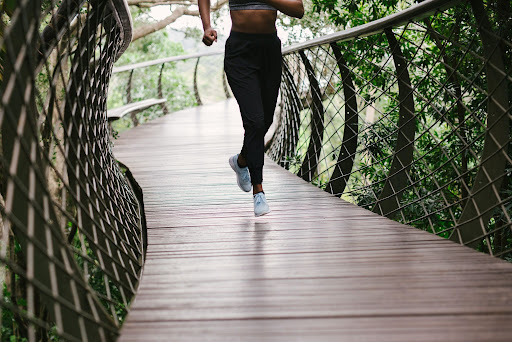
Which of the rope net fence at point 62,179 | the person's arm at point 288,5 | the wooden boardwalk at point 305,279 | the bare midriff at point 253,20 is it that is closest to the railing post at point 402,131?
the wooden boardwalk at point 305,279

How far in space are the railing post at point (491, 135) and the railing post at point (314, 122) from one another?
2.38 metres

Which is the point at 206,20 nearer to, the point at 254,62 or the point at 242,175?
the point at 254,62

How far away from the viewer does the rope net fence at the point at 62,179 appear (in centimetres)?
133

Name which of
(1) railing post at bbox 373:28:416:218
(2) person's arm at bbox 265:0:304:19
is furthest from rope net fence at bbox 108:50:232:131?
(2) person's arm at bbox 265:0:304:19

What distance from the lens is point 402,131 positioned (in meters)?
3.34

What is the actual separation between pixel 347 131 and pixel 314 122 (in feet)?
2.15

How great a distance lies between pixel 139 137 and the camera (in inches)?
314

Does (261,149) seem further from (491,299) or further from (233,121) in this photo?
(233,121)

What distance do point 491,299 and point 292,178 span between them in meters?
2.91

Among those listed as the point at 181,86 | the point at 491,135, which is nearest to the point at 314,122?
the point at 491,135

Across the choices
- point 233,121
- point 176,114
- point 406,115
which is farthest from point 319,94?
point 176,114

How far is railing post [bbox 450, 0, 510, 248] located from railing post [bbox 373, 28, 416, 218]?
706 mm

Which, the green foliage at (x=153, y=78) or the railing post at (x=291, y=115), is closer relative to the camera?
the railing post at (x=291, y=115)

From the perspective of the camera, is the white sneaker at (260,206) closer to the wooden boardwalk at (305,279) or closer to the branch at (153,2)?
the wooden boardwalk at (305,279)
